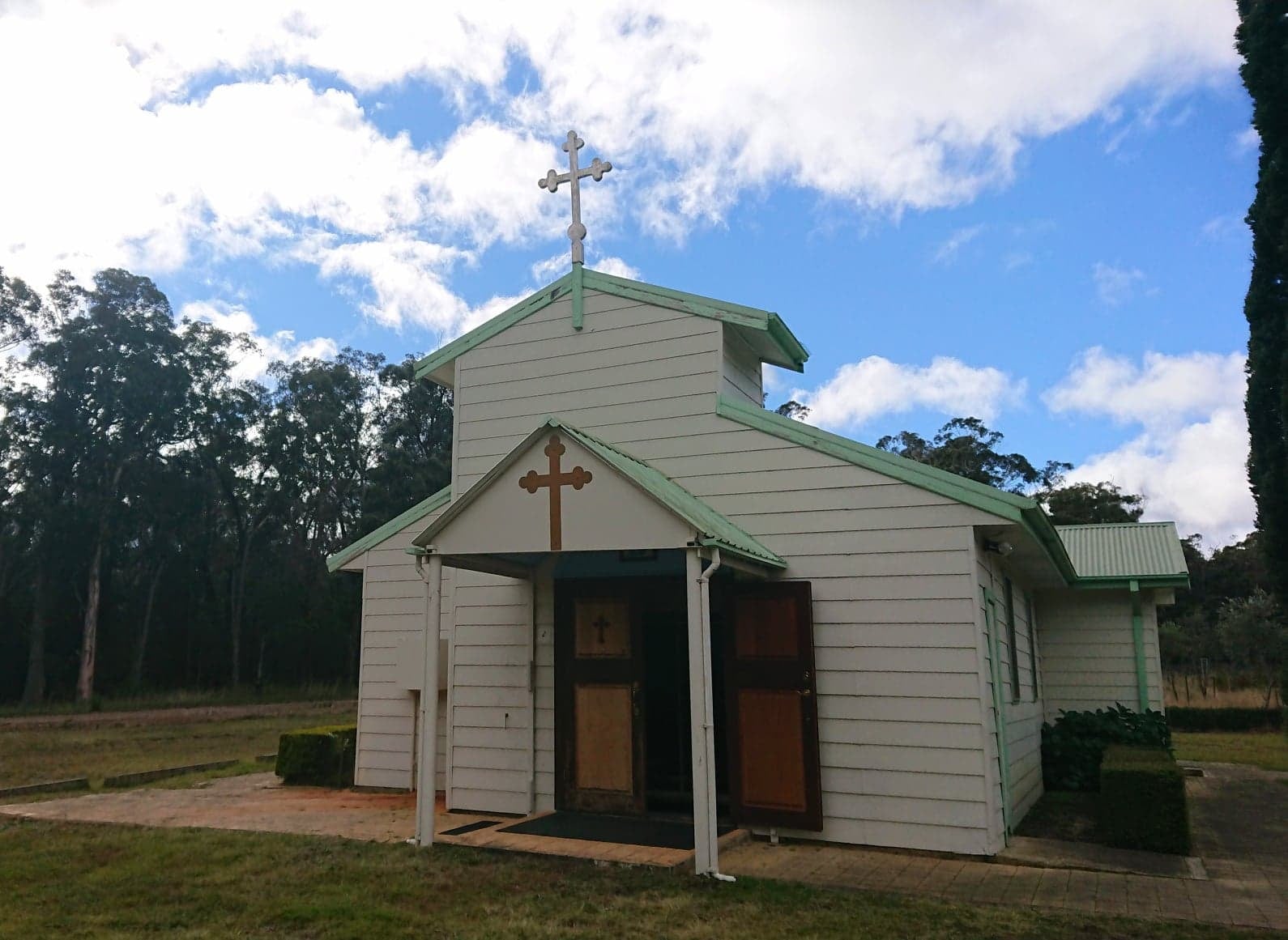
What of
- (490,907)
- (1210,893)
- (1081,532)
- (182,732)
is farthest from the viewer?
(182,732)

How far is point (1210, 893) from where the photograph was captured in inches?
253

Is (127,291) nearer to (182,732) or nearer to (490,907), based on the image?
(182,732)

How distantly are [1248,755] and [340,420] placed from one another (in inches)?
1447

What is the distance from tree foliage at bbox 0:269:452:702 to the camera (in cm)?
3291

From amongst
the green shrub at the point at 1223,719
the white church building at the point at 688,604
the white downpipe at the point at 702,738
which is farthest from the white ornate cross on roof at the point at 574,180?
the green shrub at the point at 1223,719

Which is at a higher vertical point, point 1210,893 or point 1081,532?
point 1081,532

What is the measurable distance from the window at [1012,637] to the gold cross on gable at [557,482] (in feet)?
16.6

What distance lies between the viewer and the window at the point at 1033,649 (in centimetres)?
1150

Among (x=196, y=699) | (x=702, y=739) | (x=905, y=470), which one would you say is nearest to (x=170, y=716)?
(x=196, y=699)

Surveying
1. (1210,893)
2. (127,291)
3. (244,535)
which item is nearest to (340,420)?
(244,535)

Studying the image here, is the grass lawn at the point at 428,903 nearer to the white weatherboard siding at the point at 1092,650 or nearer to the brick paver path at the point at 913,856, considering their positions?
the brick paver path at the point at 913,856

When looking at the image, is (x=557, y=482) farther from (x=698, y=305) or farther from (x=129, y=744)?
(x=129, y=744)

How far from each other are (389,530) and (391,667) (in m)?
1.64

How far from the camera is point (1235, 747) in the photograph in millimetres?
17188
